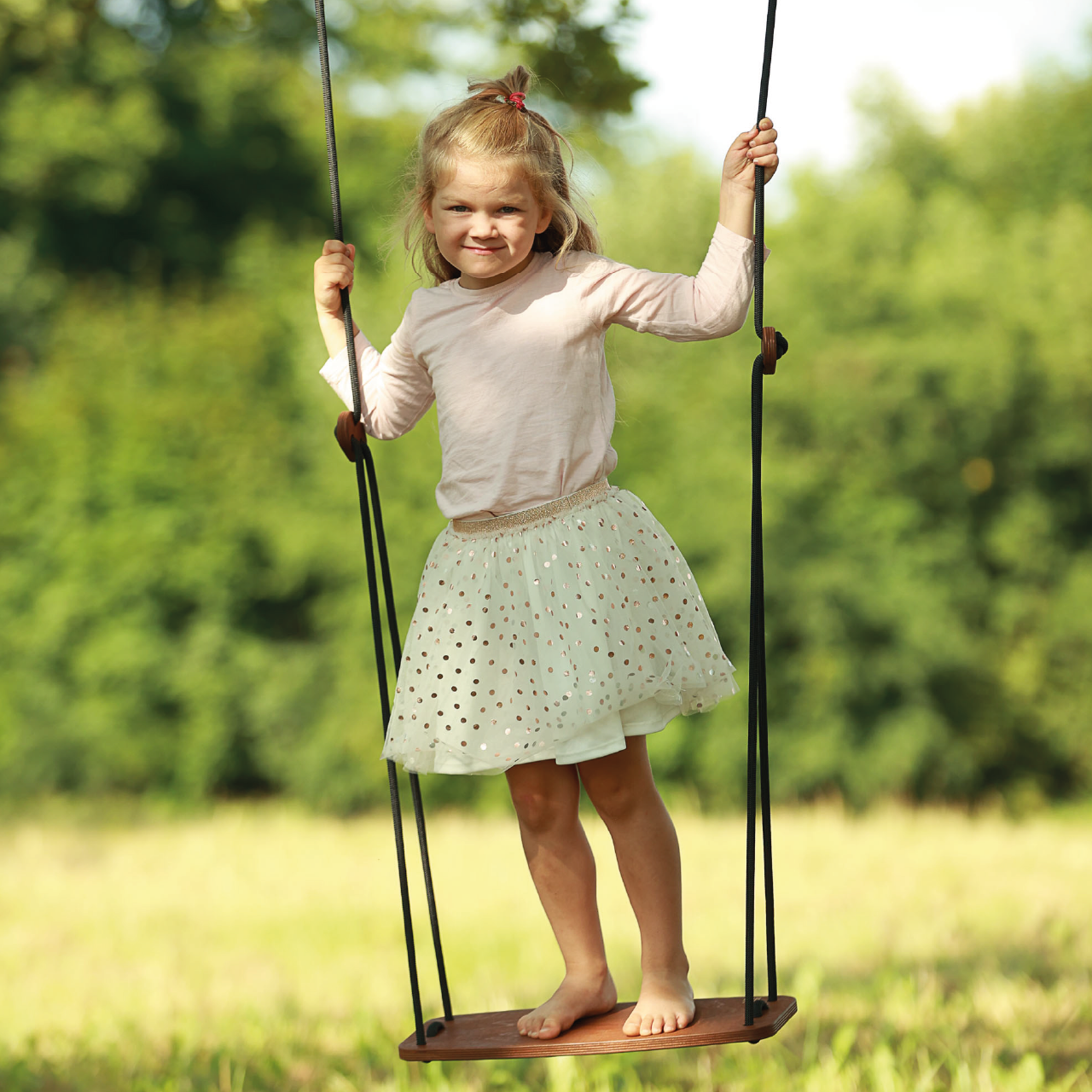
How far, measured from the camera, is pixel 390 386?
2.39 meters

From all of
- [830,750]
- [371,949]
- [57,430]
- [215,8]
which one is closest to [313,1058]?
[371,949]

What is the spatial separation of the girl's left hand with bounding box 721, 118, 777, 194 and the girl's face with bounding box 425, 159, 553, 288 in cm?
31

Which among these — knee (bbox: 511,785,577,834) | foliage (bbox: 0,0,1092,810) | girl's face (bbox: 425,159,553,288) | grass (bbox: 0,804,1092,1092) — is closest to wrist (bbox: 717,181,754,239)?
girl's face (bbox: 425,159,553,288)

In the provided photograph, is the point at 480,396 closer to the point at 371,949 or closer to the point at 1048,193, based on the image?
the point at 371,949

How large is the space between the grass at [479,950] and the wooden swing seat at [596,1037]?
1.12 meters

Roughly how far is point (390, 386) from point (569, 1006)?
114 cm

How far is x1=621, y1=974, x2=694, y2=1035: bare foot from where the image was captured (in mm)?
2068

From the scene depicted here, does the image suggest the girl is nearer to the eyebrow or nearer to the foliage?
the eyebrow

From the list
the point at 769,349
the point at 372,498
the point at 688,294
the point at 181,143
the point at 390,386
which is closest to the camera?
the point at 769,349

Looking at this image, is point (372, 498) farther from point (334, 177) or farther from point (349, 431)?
point (334, 177)

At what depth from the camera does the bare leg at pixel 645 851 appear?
218 centimetres

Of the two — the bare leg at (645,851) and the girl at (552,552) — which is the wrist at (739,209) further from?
Result: the bare leg at (645,851)

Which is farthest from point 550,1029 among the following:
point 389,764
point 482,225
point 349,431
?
point 482,225

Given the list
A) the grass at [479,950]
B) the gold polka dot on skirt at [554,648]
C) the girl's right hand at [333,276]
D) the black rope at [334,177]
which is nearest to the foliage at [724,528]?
the grass at [479,950]
